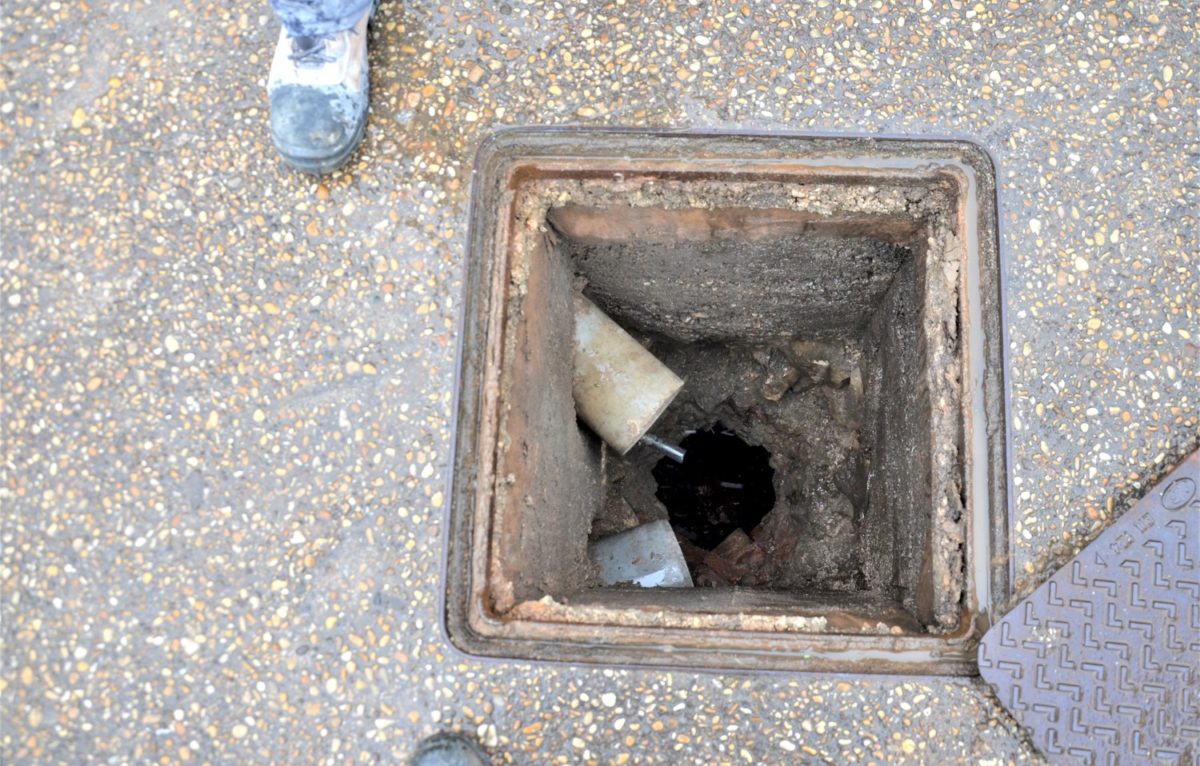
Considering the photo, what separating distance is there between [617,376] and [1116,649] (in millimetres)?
1871

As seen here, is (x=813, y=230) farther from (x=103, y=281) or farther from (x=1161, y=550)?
(x=103, y=281)

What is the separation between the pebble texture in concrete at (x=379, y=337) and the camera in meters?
2.38

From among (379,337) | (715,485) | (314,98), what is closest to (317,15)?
(314,98)

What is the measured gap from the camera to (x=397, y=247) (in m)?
2.57

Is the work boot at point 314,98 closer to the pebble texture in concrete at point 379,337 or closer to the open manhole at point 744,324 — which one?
the pebble texture in concrete at point 379,337

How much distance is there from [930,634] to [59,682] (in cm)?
251

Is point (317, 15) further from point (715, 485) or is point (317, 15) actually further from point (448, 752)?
point (715, 485)

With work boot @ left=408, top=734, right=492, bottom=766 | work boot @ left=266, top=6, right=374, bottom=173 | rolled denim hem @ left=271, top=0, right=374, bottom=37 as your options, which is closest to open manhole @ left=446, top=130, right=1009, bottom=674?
work boot @ left=408, top=734, right=492, bottom=766

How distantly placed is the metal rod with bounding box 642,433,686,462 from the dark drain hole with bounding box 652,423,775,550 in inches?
6.7

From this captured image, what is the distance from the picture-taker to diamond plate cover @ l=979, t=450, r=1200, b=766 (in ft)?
7.72

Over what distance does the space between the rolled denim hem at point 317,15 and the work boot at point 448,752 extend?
2043 millimetres

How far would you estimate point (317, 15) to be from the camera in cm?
241

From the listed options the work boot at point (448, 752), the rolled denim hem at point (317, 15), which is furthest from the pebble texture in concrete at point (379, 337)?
the rolled denim hem at point (317, 15)

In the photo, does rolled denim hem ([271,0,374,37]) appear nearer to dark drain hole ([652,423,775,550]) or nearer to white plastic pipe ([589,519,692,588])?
white plastic pipe ([589,519,692,588])
